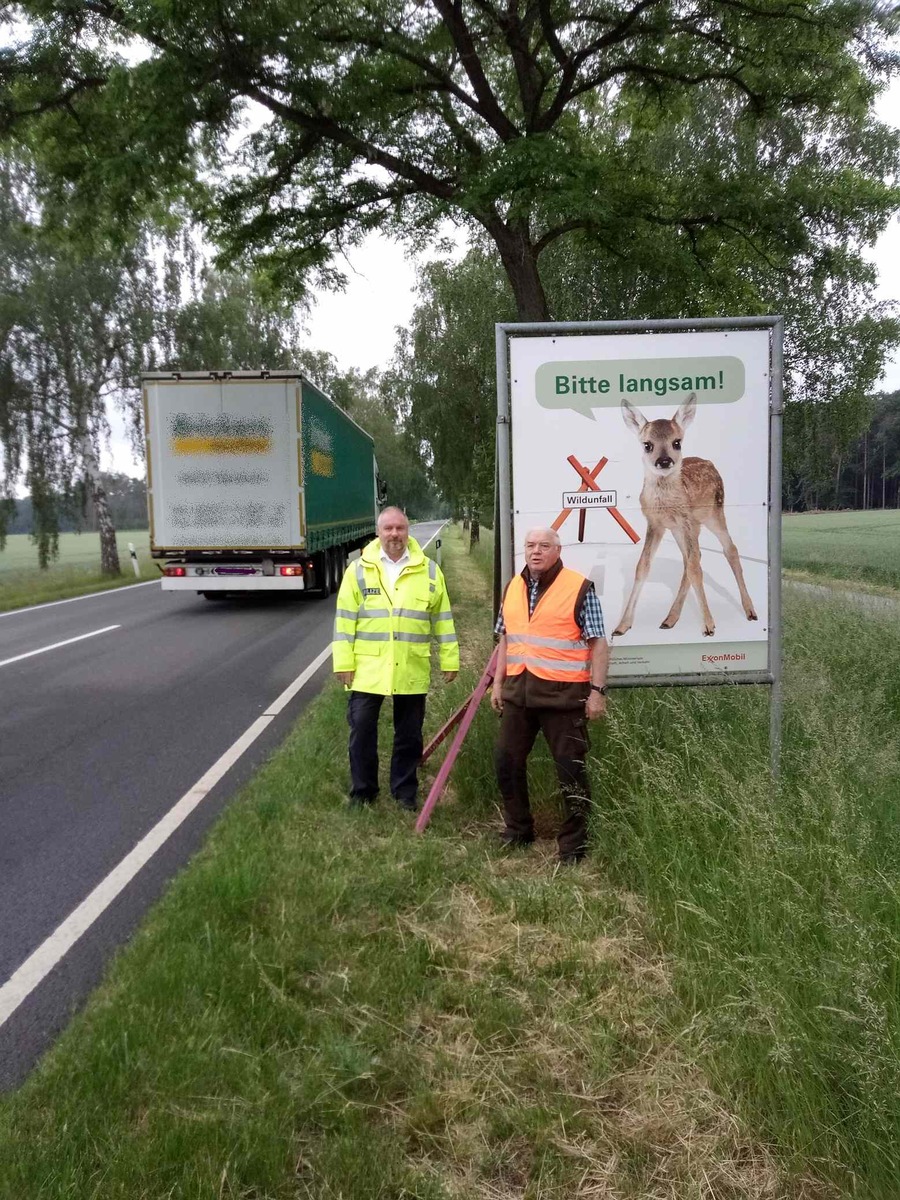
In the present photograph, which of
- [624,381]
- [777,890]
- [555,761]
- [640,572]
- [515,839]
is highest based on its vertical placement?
[624,381]

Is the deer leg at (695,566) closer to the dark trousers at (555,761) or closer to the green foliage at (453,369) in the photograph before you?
the dark trousers at (555,761)

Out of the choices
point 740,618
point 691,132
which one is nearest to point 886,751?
point 740,618

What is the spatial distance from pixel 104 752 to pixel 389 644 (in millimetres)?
2941

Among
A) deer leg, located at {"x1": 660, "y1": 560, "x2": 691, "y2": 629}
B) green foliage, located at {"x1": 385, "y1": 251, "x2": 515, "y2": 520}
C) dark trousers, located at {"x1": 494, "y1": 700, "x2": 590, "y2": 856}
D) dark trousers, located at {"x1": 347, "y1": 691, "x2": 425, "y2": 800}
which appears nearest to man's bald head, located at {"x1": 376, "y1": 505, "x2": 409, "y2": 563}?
dark trousers, located at {"x1": 347, "y1": 691, "x2": 425, "y2": 800}

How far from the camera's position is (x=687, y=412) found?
4910 millimetres

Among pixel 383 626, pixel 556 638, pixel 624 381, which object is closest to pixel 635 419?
pixel 624 381

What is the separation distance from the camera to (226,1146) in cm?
242

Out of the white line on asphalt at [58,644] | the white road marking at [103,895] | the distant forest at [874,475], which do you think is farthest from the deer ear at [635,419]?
the distant forest at [874,475]

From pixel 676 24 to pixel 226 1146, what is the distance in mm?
11647

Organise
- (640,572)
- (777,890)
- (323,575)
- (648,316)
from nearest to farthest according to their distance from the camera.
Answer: (777,890) → (640,572) → (648,316) → (323,575)

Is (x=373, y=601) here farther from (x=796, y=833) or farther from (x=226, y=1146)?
(x=226, y=1146)

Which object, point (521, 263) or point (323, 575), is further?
point (323, 575)

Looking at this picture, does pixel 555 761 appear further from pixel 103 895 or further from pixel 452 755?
pixel 103 895

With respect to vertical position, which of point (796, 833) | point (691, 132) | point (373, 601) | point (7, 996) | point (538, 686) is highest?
point (691, 132)
